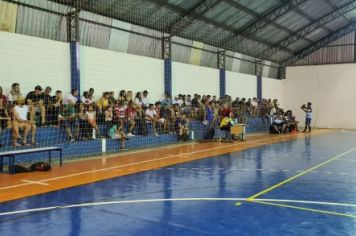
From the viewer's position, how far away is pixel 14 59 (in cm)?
1241

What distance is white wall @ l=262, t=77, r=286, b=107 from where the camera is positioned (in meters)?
30.2

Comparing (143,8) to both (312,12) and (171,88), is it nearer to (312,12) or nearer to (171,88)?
(171,88)

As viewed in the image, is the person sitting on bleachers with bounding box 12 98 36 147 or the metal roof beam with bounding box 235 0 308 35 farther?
the metal roof beam with bounding box 235 0 308 35

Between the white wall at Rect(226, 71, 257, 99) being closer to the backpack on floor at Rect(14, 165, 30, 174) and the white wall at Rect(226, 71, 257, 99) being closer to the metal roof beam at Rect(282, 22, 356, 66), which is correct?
Result: the metal roof beam at Rect(282, 22, 356, 66)

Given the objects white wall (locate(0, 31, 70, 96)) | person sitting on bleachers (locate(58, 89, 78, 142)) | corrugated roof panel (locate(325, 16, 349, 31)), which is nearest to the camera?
white wall (locate(0, 31, 70, 96))

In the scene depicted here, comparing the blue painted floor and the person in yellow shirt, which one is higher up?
the person in yellow shirt

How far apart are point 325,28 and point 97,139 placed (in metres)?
21.9

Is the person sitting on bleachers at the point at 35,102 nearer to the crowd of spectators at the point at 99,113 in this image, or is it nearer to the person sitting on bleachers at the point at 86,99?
the crowd of spectators at the point at 99,113

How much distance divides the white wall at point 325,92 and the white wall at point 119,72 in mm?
17161

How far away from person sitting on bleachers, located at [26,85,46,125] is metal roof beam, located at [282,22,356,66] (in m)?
24.8

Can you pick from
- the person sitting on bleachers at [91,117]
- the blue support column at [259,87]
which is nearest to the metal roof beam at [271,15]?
the blue support column at [259,87]

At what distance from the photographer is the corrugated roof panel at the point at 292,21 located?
23.9m

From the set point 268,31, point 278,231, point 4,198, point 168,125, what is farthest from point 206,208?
point 268,31

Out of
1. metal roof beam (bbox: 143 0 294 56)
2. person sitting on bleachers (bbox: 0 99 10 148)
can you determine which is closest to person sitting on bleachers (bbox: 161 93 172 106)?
metal roof beam (bbox: 143 0 294 56)
